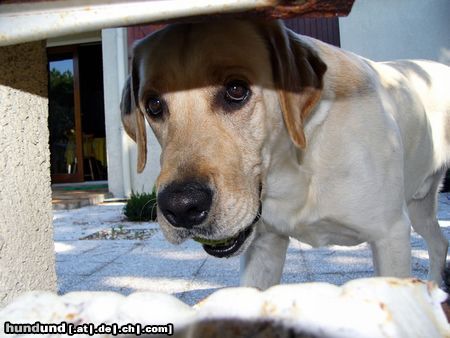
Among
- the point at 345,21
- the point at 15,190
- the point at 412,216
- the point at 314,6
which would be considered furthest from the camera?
the point at 345,21

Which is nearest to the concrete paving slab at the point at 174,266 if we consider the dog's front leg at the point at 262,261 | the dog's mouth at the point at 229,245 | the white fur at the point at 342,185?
the dog's front leg at the point at 262,261

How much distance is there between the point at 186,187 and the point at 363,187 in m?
0.86

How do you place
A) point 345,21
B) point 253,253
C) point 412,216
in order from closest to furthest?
point 253,253 < point 412,216 < point 345,21

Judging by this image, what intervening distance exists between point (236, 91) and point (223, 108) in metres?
0.09

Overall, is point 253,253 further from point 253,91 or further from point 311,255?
point 311,255

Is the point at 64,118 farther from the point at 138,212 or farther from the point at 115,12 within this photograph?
the point at 115,12

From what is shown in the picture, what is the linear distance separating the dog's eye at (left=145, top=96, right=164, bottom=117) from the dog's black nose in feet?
1.95

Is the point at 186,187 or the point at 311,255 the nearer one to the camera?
the point at 186,187

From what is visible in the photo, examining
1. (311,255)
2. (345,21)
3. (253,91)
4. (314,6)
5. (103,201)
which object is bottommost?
(103,201)

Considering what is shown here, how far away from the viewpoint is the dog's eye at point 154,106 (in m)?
2.27

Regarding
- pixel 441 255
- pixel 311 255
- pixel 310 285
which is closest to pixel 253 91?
pixel 310 285

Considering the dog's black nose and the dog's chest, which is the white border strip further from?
the dog's chest

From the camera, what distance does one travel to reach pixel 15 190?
1.62 meters

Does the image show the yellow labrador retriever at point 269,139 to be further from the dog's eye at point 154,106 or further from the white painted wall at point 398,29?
the white painted wall at point 398,29
